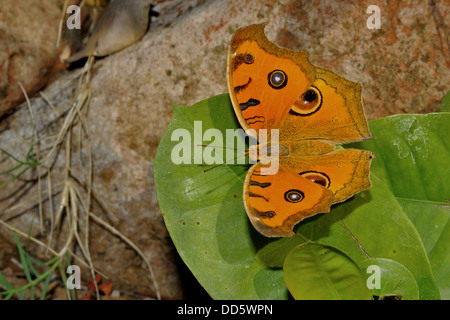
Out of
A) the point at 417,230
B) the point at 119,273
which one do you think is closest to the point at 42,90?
the point at 119,273

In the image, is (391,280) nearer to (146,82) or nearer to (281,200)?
(281,200)

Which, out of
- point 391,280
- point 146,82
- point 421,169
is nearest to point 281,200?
point 391,280

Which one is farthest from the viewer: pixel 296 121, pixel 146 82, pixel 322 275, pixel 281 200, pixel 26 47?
pixel 26 47

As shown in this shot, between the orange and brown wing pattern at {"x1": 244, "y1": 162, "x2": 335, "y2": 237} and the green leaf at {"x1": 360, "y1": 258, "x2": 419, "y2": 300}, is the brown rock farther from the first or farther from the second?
the green leaf at {"x1": 360, "y1": 258, "x2": 419, "y2": 300}

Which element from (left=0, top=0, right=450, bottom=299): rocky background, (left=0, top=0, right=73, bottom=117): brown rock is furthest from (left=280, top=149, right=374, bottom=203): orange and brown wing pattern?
(left=0, top=0, right=73, bottom=117): brown rock

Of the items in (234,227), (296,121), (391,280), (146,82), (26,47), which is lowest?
(391,280)

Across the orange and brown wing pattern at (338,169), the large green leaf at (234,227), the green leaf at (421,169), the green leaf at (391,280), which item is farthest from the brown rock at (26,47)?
the green leaf at (391,280)

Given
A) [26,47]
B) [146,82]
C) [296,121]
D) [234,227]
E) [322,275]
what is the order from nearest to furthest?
[322,275] < [234,227] < [296,121] < [146,82] < [26,47]
